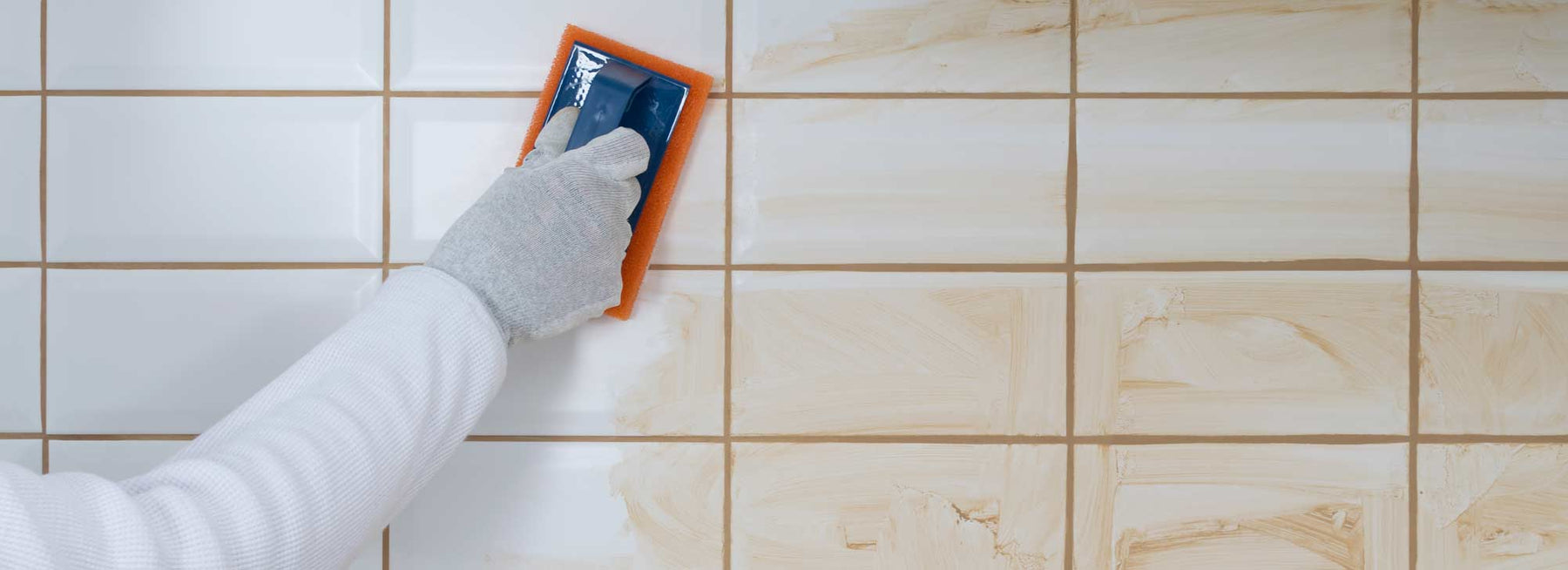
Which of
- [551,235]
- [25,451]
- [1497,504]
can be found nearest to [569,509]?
[551,235]

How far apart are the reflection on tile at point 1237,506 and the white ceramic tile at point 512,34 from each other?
650 mm

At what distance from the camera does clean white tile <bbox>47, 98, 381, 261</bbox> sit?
979mm

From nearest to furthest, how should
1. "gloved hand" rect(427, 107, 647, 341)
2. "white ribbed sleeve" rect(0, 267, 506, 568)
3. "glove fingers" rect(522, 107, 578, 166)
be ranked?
"white ribbed sleeve" rect(0, 267, 506, 568) → "gloved hand" rect(427, 107, 647, 341) → "glove fingers" rect(522, 107, 578, 166)

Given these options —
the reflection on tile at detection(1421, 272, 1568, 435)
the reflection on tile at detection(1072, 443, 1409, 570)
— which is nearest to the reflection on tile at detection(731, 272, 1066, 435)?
the reflection on tile at detection(1072, 443, 1409, 570)

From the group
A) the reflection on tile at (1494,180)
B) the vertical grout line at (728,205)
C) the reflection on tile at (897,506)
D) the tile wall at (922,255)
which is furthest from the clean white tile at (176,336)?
the reflection on tile at (1494,180)

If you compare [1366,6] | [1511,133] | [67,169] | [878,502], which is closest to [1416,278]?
[1511,133]

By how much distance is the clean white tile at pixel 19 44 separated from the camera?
0.98 m

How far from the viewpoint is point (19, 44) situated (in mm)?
977

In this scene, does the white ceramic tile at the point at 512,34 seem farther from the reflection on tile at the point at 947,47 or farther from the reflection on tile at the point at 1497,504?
the reflection on tile at the point at 1497,504

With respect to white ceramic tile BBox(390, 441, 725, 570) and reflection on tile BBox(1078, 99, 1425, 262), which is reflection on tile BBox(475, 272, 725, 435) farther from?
reflection on tile BBox(1078, 99, 1425, 262)

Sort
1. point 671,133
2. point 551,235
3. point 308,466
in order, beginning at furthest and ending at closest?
point 671,133 → point 551,235 → point 308,466

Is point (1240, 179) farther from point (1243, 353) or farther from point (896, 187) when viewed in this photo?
point (896, 187)

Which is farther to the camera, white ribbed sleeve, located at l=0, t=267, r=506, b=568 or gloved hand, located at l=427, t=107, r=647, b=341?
gloved hand, located at l=427, t=107, r=647, b=341

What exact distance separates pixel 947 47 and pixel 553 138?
45cm
